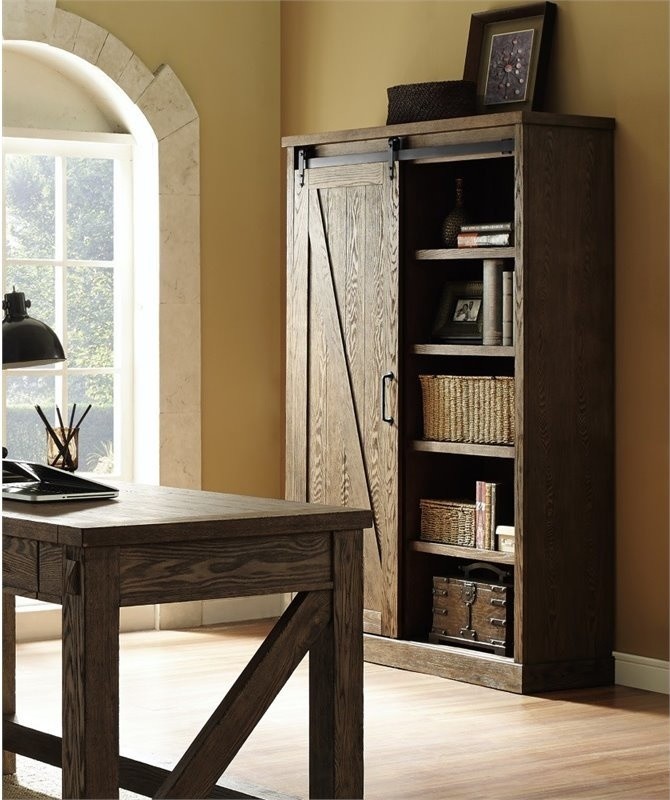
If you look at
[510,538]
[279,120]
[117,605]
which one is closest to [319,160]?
[279,120]

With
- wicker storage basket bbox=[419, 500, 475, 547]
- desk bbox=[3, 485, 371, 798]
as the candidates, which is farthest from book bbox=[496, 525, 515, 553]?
desk bbox=[3, 485, 371, 798]

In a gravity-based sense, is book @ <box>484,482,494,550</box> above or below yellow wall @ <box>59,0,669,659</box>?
below

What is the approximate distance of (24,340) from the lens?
3.26m

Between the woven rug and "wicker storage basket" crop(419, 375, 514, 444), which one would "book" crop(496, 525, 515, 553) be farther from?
the woven rug

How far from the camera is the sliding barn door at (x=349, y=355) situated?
5348mm

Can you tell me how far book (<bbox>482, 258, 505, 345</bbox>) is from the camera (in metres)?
5.02

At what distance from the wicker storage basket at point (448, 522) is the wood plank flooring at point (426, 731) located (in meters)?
0.56

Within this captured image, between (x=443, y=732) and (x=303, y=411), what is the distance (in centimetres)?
185

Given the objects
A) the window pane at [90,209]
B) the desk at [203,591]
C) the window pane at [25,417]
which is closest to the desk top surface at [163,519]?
the desk at [203,591]

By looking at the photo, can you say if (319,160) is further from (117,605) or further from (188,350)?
(117,605)

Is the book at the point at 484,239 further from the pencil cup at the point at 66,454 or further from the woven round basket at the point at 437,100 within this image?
the pencil cup at the point at 66,454

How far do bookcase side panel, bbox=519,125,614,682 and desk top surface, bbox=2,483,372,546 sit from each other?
2.01 metres

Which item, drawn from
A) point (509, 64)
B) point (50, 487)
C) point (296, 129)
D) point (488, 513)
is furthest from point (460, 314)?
point (50, 487)

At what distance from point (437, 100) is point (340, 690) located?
3.09 metres
